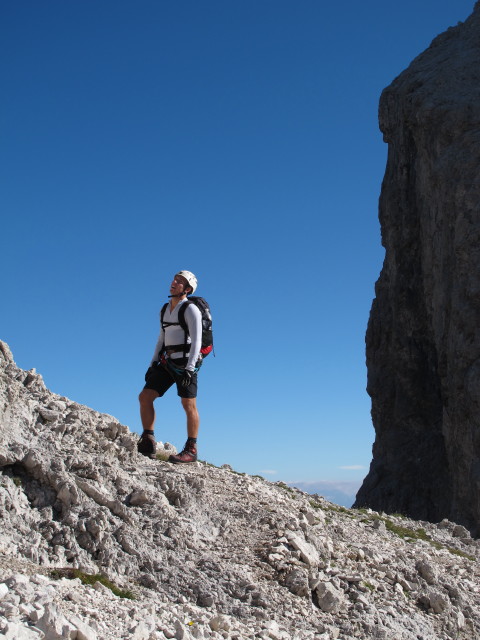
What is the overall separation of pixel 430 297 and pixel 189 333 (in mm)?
17970

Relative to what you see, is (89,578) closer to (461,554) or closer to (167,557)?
(167,557)

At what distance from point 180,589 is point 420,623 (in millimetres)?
2938

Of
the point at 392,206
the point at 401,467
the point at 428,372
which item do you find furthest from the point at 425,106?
the point at 401,467

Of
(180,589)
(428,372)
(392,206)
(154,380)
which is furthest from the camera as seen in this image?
(392,206)

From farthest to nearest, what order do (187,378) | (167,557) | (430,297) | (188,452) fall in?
(430,297), (188,452), (187,378), (167,557)

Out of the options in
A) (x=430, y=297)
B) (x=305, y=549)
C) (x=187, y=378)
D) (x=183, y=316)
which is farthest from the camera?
(x=430, y=297)

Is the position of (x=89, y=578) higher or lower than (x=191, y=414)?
lower

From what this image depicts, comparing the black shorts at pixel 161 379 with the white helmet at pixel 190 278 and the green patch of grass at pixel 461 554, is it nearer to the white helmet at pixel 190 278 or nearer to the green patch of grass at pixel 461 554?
the white helmet at pixel 190 278

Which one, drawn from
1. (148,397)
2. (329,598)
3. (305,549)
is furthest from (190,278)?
(329,598)

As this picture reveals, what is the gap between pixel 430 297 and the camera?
27.1 metres

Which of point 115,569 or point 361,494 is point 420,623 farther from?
point 361,494

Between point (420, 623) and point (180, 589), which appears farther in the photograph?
point (420, 623)

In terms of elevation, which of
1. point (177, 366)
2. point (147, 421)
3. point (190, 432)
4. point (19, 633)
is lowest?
point (19, 633)

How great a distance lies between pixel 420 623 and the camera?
348 inches
